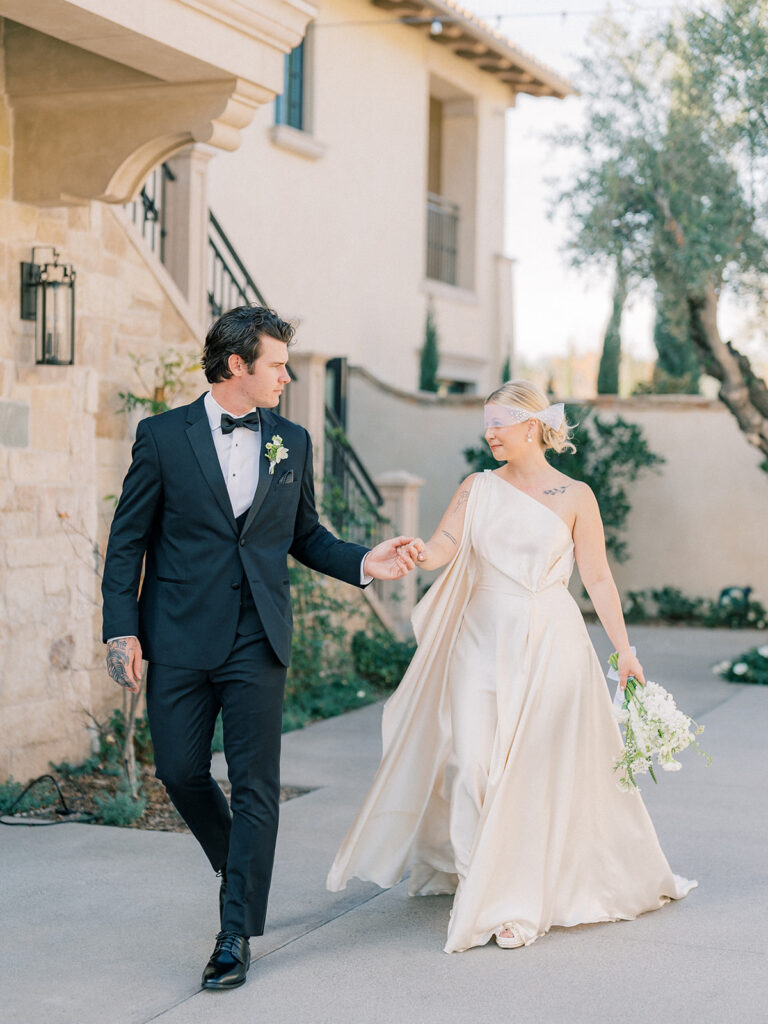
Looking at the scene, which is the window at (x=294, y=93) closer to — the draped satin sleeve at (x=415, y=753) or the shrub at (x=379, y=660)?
the shrub at (x=379, y=660)

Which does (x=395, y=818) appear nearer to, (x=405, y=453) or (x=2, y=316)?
(x=2, y=316)

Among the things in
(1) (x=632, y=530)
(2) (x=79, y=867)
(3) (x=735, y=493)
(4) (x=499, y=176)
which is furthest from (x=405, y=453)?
(2) (x=79, y=867)

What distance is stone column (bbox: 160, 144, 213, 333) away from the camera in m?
8.77

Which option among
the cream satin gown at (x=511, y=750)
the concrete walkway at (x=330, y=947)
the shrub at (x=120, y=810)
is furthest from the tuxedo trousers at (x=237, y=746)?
the shrub at (x=120, y=810)

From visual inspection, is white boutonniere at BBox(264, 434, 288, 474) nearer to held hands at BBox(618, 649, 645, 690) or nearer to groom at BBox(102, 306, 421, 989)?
groom at BBox(102, 306, 421, 989)

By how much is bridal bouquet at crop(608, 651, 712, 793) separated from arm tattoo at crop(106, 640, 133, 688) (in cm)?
166

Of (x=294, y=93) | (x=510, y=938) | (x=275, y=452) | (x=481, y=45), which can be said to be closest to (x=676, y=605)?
(x=294, y=93)

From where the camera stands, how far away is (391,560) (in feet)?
13.6

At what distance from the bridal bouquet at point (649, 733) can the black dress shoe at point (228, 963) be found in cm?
136

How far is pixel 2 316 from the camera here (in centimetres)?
597

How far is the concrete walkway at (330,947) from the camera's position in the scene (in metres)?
3.57

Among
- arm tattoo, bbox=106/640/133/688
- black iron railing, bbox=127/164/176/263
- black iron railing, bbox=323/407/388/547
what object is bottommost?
arm tattoo, bbox=106/640/133/688

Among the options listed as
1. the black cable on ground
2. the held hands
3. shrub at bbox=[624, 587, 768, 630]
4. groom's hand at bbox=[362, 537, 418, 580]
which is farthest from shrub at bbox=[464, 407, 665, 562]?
groom's hand at bbox=[362, 537, 418, 580]

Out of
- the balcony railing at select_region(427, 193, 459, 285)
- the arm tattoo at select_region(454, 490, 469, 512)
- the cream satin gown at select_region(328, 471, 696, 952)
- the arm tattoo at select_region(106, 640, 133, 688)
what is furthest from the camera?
the balcony railing at select_region(427, 193, 459, 285)
